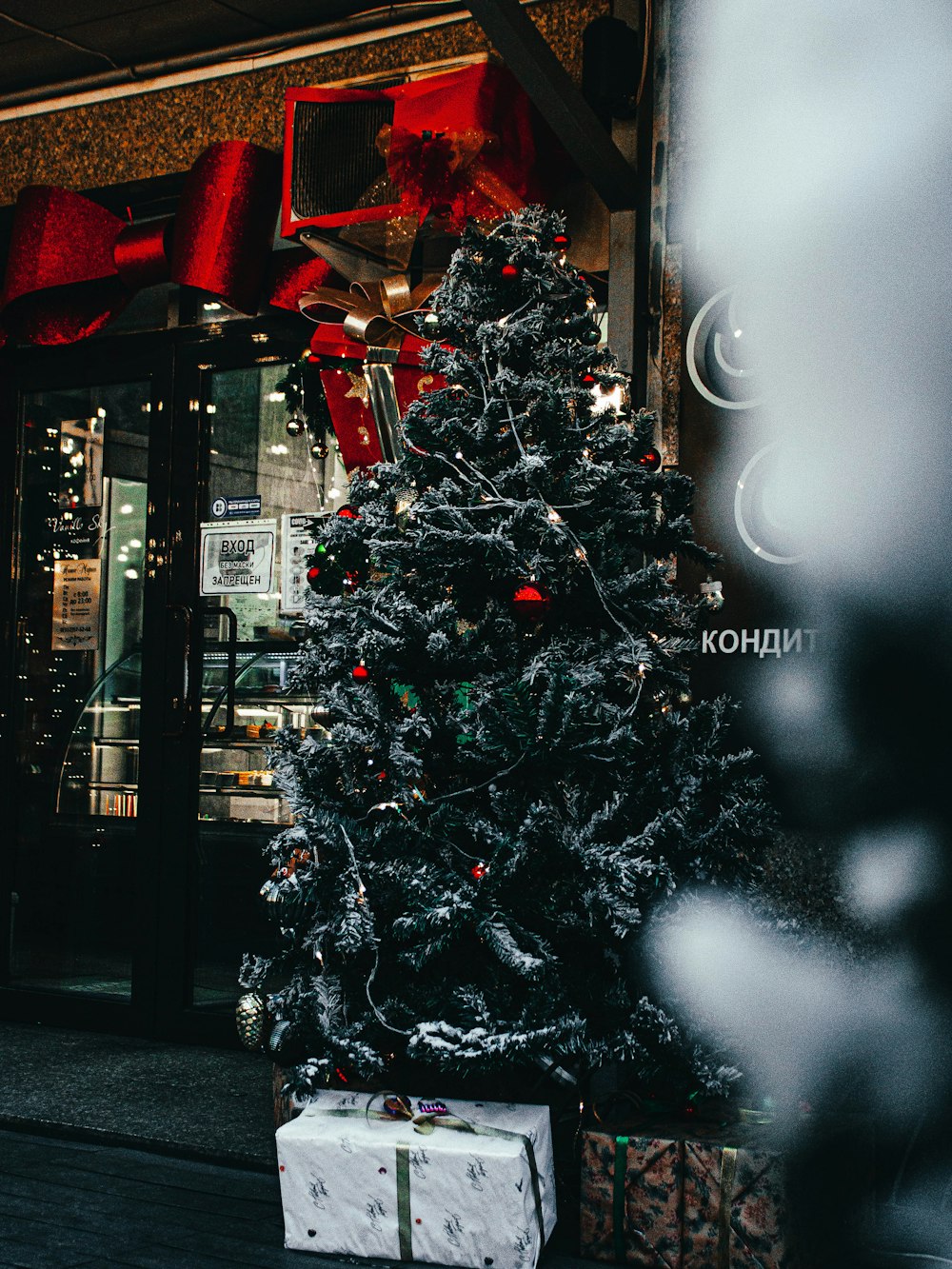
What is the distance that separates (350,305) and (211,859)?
2087 millimetres

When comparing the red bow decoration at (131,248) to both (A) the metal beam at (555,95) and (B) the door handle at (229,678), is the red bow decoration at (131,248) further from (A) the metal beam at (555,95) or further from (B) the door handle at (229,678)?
(A) the metal beam at (555,95)

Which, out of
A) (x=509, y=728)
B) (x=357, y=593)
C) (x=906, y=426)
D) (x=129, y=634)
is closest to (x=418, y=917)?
(x=509, y=728)

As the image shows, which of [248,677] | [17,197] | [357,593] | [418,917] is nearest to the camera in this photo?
[418,917]

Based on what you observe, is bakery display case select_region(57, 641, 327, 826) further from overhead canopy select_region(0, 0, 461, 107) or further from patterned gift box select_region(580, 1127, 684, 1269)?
overhead canopy select_region(0, 0, 461, 107)

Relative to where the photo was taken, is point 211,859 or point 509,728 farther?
point 211,859

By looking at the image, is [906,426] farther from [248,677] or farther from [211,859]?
[211,859]

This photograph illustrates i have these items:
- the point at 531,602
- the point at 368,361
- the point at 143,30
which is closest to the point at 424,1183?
the point at 531,602

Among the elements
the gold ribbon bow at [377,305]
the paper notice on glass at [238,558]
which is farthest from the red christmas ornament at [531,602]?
the paper notice on glass at [238,558]

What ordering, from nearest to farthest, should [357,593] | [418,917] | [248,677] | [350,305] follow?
[418,917]
[357,593]
[350,305]
[248,677]

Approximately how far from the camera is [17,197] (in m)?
5.27

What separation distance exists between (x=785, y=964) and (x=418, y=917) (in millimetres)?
995

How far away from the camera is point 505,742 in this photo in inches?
123

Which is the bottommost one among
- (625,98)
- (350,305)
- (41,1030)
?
(41,1030)

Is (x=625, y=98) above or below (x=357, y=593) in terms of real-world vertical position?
above
